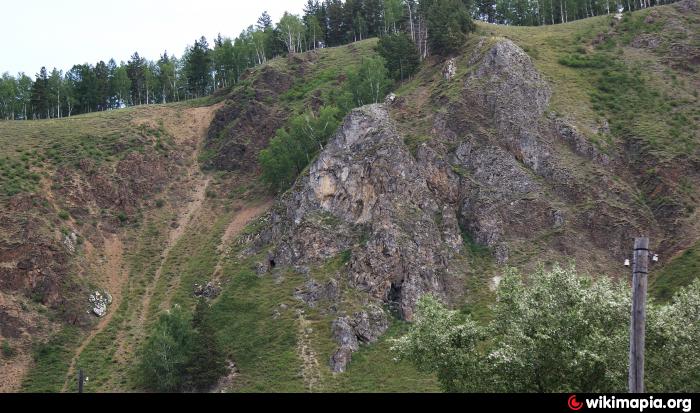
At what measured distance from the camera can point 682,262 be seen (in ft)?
213

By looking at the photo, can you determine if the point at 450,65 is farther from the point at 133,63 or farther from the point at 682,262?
the point at 133,63

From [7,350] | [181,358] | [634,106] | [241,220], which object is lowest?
[181,358]

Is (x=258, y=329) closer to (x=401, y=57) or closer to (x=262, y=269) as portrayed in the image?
(x=262, y=269)

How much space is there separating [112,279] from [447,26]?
56.1 m

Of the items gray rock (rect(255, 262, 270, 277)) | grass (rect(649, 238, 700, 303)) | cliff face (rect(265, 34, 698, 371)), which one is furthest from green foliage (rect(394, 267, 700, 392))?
gray rock (rect(255, 262, 270, 277))

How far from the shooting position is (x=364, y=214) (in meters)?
71.9

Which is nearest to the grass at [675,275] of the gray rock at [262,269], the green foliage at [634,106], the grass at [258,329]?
the green foliage at [634,106]

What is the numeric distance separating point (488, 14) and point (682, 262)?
79.6 m

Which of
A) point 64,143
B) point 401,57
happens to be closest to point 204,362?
point 64,143

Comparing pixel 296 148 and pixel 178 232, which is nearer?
pixel 178 232

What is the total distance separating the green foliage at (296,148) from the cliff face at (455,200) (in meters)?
7.03

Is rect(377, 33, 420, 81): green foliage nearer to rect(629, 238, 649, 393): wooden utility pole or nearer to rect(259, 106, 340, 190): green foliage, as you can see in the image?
rect(259, 106, 340, 190): green foliage

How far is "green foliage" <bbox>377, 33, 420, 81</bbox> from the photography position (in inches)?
3925

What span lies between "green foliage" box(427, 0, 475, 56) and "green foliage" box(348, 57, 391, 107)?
8810 millimetres
